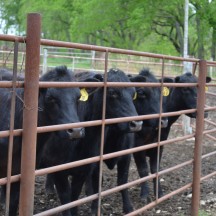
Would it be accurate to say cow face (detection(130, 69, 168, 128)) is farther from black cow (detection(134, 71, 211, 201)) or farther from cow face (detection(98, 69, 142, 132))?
cow face (detection(98, 69, 142, 132))

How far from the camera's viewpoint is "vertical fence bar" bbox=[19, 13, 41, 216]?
111 inches

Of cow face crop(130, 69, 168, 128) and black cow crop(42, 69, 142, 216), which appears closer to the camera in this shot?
black cow crop(42, 69, 142, 216)

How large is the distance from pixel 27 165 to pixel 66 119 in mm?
1103

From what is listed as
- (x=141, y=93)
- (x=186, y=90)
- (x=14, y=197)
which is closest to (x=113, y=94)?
(x=141, y=93)

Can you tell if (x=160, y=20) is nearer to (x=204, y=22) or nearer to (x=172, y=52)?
(x=172, y=52)

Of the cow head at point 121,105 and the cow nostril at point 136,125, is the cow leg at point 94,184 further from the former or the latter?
the cow nostril at point 136,125

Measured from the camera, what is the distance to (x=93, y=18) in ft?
98.7

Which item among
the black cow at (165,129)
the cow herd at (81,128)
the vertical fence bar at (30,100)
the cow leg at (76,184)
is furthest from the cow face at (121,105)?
the vertical fence bar at (30,100)

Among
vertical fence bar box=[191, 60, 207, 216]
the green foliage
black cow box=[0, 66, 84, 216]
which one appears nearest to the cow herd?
black cow box=[0, 66, 84, 216]

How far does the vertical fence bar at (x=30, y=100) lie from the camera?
2826mm

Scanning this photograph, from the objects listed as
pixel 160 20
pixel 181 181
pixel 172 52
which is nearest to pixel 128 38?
pixel 172 52

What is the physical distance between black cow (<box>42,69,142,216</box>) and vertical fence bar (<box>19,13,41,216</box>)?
1903mm

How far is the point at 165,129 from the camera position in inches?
272

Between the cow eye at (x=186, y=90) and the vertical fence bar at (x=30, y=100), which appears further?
the cow eye at (x=186, y=90)
